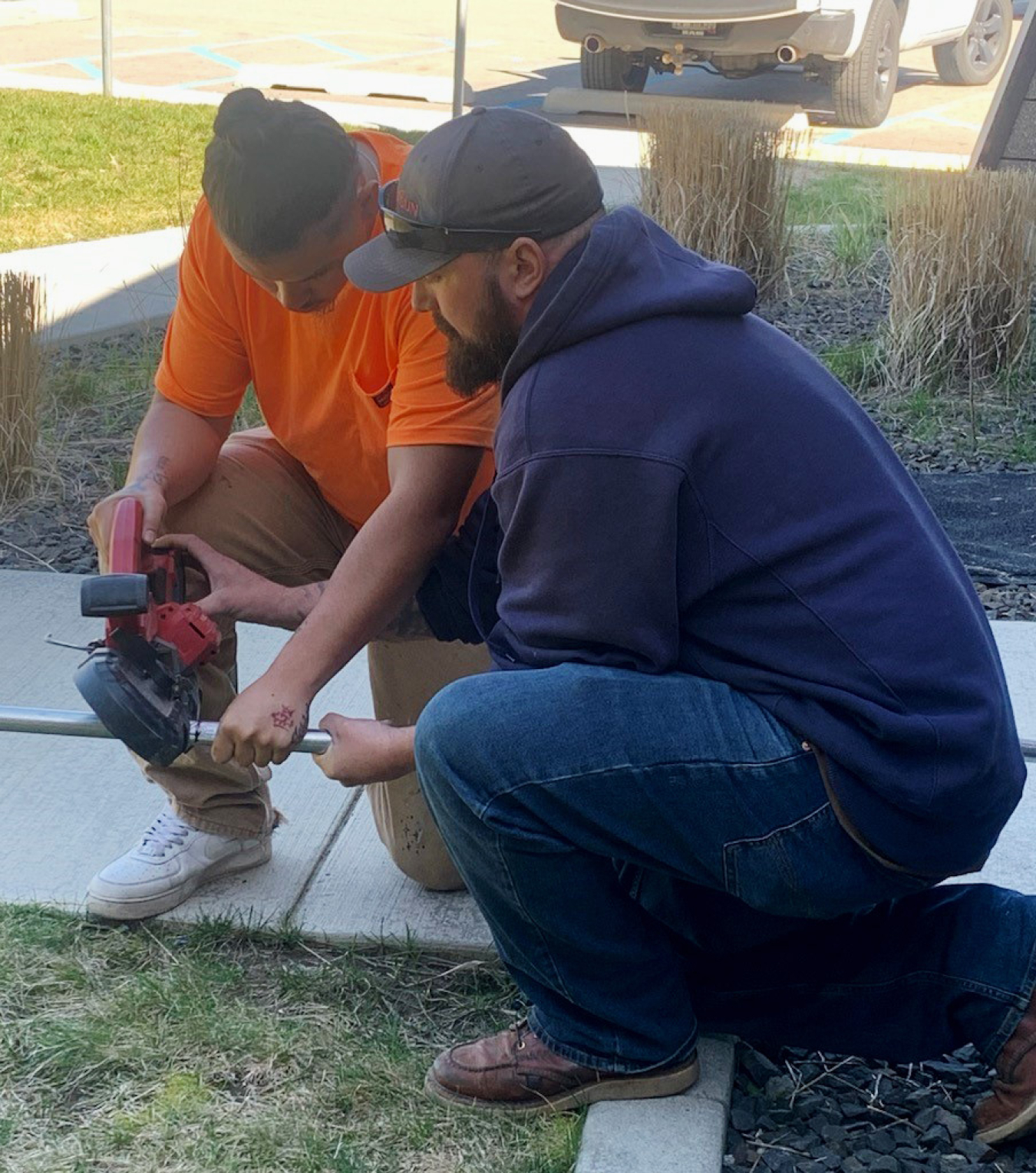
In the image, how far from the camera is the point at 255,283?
2.83m

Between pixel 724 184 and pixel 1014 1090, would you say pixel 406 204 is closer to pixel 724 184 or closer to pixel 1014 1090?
pixel 1014 1090

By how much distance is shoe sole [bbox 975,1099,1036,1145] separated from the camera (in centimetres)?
218

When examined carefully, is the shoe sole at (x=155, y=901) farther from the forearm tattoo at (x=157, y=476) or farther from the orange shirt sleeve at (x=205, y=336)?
the orange shirt sleeve at (x=205, y=336)

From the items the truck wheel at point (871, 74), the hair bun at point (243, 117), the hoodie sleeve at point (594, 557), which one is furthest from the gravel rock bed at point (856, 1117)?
the truck wheel at point (871, 74)

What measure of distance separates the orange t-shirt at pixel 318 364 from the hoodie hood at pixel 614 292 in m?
0.54

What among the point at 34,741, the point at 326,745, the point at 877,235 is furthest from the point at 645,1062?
the point at 877,235

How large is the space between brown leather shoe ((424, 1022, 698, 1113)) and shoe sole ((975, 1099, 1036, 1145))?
422 millimetres

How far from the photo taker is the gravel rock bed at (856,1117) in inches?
87.7

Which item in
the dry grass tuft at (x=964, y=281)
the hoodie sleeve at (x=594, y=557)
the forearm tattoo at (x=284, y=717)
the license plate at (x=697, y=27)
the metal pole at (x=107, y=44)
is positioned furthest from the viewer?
the license plate at (x=697, y=27)

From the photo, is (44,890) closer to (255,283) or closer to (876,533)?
(255,283)

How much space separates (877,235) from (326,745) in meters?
5.94

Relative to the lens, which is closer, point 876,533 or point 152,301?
point 876,533

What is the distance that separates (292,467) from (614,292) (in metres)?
1.14

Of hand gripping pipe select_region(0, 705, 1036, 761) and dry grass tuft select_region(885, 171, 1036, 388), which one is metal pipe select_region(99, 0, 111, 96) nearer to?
dry grass tuft select_region(885, 171, 1036, 388)
